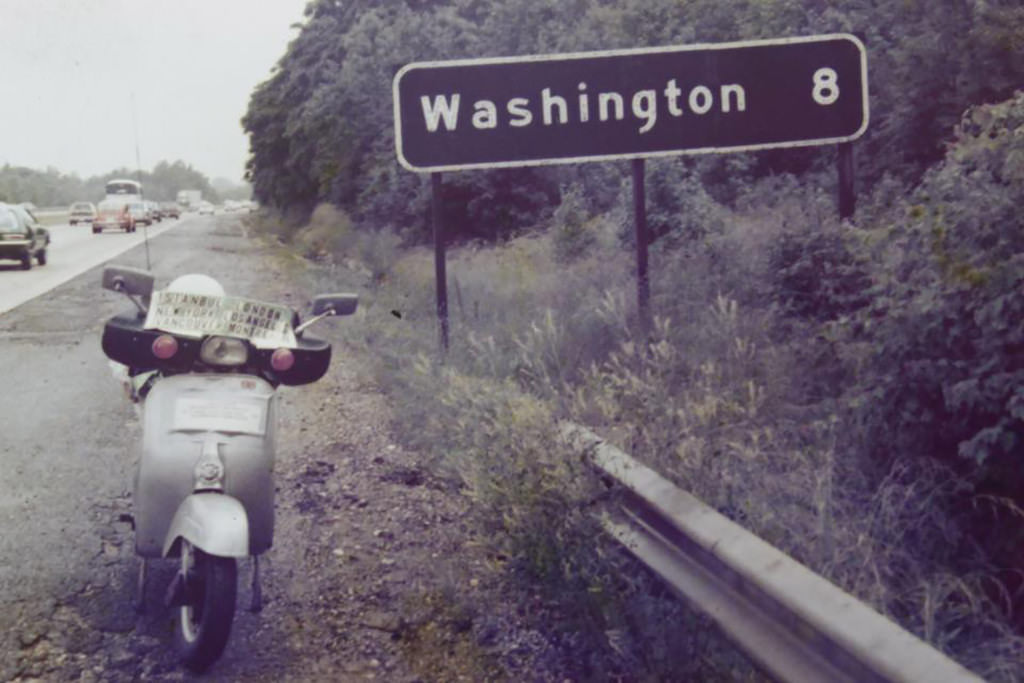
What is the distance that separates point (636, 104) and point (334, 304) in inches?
188

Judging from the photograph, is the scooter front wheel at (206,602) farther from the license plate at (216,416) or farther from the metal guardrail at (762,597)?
the metal guardrail at (762,597)

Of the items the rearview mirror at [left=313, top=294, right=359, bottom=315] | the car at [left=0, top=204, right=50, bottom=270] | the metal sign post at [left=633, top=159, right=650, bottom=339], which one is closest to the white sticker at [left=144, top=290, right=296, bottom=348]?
the rearview mirror at [left=313, top=294, right=359, bottom=315]

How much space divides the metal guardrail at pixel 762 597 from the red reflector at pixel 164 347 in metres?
1.70

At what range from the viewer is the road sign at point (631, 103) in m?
8.80

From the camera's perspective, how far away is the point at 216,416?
4.42 m

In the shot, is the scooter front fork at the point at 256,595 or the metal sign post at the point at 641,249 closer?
the scooter front fork at the point at 256,595

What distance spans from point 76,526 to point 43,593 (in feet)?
3.21

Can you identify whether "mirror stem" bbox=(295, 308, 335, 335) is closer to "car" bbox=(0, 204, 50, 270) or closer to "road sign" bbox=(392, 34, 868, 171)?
"road sign" bbox=(392, 34, 868, 171)

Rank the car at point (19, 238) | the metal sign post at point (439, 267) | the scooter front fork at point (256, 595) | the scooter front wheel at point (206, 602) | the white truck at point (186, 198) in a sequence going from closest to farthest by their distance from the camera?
the scooter front wheel at point (206, 602), the scooter front fork at point (256, 595), the metal sign post at point (439, 267), the white truck at point (186, 198), the car at point (19, 238)

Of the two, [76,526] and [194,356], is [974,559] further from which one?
[76,526]

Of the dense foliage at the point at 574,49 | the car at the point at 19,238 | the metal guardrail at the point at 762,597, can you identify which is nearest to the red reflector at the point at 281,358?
the metal guardrail at the point at 762,597

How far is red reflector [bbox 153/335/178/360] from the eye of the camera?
14.5ft

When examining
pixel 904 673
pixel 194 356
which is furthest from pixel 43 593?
pixel 904 673

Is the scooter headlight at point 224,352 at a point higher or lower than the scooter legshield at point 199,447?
higher
